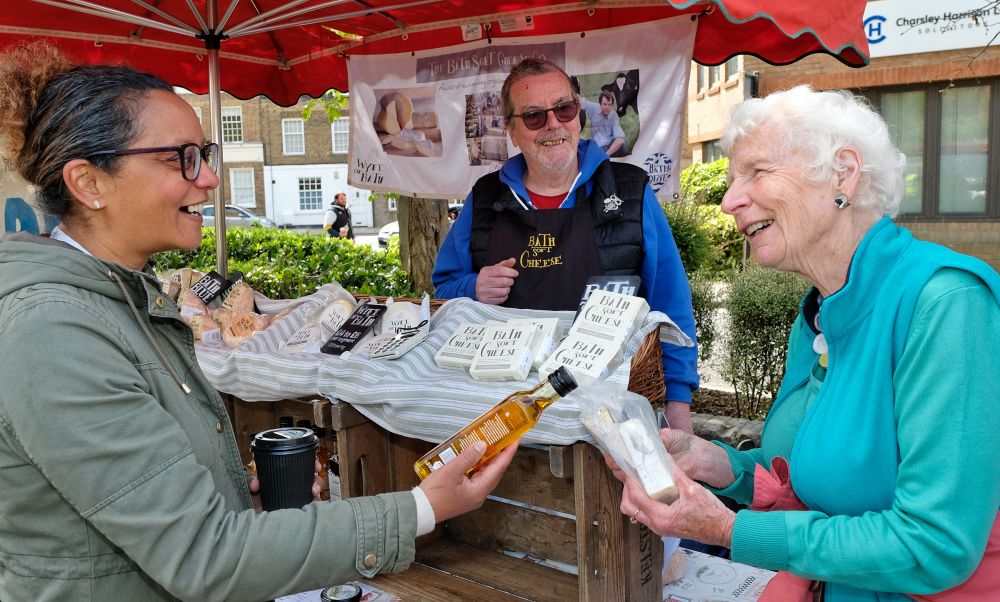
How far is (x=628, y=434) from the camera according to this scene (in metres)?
1.57

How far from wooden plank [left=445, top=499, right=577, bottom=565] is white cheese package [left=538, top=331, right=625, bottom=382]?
0.49 meters

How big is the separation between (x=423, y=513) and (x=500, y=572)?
2.73ft

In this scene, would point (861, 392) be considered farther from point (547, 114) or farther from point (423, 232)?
point (423, 232)

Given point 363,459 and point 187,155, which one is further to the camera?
point 363,459

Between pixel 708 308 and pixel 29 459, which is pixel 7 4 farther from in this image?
pixel 708 308

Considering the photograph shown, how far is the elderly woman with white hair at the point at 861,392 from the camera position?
135 centimetres

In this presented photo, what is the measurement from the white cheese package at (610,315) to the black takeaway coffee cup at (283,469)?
84 cm

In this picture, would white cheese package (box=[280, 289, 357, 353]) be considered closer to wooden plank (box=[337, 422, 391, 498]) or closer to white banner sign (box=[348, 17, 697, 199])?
wooden plank (box=[337, 422, 391, 498])

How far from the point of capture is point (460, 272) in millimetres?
3373

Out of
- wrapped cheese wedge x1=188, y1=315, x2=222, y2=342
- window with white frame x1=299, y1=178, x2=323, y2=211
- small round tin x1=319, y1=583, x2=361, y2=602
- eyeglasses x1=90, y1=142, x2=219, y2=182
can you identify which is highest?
window with white frame x1=299, y1=178, x2=323, y2=211

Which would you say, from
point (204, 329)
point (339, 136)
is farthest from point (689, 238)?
point (339, 136)

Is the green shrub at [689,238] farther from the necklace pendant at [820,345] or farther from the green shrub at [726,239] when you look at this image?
the necklace pendant at [820,345]

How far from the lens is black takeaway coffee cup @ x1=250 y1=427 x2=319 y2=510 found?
1.59 meters

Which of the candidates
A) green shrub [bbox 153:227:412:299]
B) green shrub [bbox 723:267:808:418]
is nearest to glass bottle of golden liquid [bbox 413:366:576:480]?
green shrub [bbox 723:267:808:418]
